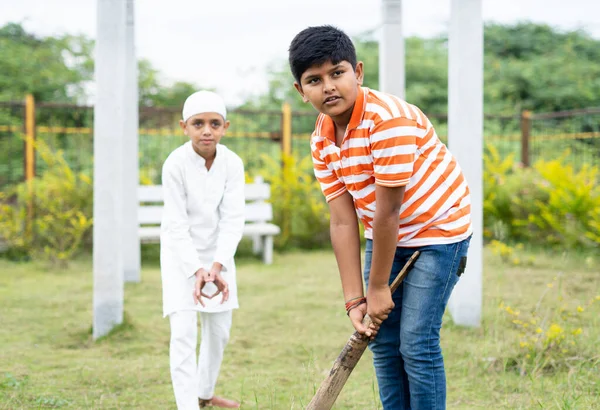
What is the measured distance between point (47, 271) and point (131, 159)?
1933 millimetres

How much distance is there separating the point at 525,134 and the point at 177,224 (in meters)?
9.67

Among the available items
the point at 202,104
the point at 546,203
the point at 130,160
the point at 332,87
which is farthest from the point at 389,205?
the point at 546,203

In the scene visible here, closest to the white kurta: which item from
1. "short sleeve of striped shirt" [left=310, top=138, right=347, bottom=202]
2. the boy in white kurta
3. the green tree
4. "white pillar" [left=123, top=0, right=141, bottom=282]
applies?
the boy in white kurta

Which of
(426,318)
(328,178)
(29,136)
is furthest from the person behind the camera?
(29,136)

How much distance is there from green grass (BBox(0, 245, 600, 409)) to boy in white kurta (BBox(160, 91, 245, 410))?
0.40 m

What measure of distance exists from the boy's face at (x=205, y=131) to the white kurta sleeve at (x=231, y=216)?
6.1 inches

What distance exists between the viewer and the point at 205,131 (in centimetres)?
340

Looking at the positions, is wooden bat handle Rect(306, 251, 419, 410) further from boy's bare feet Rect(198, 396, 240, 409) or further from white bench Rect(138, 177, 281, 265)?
white bench Rect(138, 177, 281, 265)

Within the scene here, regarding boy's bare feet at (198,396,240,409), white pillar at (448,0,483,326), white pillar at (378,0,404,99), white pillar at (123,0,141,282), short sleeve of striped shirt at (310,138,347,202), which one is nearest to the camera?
short sleeve of striped shirt at (310,138,347,202)

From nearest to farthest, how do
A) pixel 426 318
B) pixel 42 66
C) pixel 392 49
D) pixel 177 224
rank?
pixel 426 318, pixel 177 224, pixel 392 49, pixel 42 66

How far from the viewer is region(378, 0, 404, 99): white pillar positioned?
20.2 feet

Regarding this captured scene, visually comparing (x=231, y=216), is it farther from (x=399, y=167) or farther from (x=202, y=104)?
(x=399, y=167)

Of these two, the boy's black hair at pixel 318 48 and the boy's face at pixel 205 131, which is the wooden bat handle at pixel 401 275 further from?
the boy's face at pixel 205 131

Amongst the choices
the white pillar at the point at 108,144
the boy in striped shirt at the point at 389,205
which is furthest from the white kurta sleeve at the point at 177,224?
the white pillar at the point at 108,144
